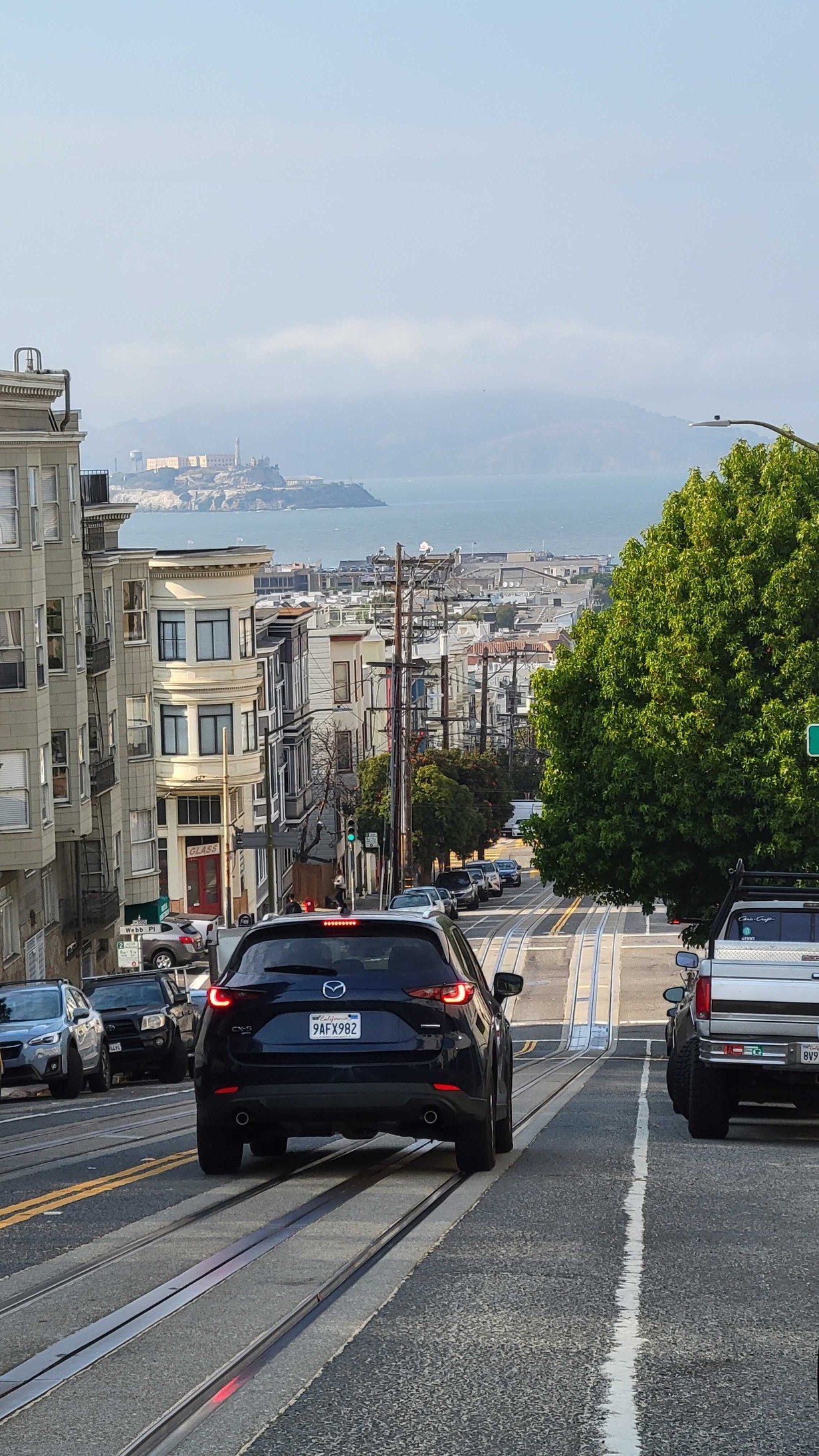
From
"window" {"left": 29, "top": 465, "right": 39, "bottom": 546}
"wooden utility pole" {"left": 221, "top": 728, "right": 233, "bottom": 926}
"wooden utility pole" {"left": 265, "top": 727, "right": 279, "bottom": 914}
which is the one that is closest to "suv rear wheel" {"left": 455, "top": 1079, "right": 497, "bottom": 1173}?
"wooden utility pole" {"left": 265, "top": 727, "right": 279, "bottom": 914}

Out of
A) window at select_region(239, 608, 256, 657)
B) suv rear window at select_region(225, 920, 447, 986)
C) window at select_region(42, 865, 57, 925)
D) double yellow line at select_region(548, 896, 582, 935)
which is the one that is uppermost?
suv rear window at select_region(225, 920, 447, 986)

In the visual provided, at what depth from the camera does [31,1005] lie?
24.5 m

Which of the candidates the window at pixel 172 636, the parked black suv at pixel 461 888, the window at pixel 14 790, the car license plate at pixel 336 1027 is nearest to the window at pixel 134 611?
the window at pixel 172 636

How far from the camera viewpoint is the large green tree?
35.0 m

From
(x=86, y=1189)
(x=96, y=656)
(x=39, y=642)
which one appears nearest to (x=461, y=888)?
(x=96, y=656)

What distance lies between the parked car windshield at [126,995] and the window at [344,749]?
206ft

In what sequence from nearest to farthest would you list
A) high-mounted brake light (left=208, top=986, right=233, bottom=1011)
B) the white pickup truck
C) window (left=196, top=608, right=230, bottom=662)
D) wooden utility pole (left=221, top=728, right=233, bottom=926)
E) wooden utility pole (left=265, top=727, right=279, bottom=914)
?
high-mounted brake light (left=208, top=986, right=233, bottom=1011)
the white pickup truck
wooden utility pole (left=265, top=727, right=279, bottom=914)
wooden utility pole (left=221, top=728, right=233, bottom=926)
window (left=196, top=608, right=230, bottom=662)

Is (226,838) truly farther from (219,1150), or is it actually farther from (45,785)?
(219,1150)

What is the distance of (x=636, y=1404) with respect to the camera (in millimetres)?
6258

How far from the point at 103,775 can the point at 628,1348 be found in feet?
148

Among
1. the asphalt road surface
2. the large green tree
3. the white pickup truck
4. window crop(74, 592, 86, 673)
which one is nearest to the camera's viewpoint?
the asphalt road surface

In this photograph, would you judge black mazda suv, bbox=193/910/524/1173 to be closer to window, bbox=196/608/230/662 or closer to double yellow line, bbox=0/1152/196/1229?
double yellow line, bbox=0/1152/196/1229

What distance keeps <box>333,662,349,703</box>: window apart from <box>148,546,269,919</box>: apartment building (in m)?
33.3

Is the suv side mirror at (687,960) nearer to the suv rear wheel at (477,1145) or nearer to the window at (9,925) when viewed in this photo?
the suv rear wheel at (477,1145)
